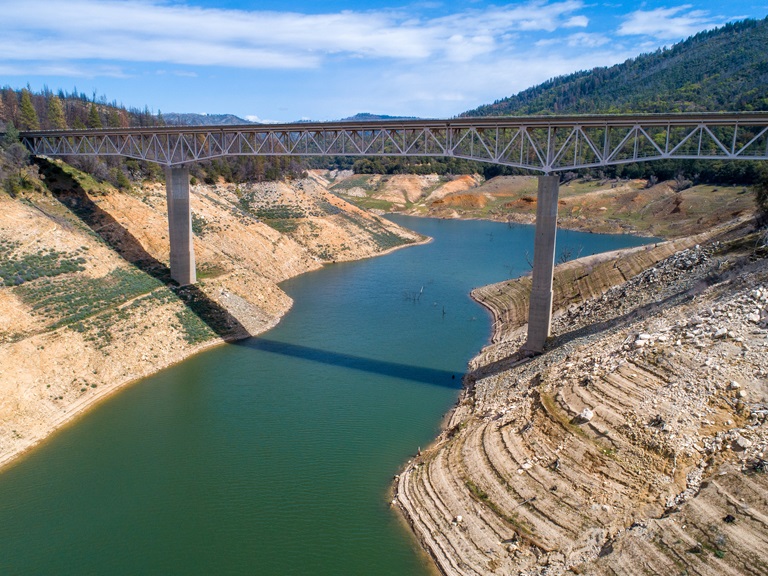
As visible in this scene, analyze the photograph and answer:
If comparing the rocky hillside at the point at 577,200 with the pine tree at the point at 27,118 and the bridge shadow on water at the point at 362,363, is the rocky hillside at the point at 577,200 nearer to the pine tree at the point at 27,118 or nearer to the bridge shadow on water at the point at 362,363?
the bridge shadow on water at the point at 362,363

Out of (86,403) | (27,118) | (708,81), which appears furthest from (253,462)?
(708,81)

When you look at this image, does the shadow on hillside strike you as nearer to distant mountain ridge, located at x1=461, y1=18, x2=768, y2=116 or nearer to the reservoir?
the reservoir

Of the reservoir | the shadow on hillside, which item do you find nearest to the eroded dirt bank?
the reservoir

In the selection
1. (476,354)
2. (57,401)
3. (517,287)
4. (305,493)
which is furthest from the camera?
(517,287)

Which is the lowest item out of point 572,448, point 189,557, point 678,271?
point 189,557

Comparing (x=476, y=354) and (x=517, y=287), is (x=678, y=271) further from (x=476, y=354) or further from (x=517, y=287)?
(x=517, y=287)

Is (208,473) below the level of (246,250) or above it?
below

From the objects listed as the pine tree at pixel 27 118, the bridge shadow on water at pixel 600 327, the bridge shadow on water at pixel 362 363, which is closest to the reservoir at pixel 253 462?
the bridge shadow on water at pixel 362 363

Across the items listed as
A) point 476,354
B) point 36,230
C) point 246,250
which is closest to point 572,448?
point 476,354
